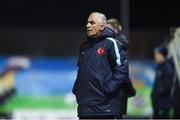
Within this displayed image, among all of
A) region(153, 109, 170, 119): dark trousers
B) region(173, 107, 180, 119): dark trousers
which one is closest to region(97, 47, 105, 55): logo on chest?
region(153, 109, 170, 119): dark trousers

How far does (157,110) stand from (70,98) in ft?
6.74

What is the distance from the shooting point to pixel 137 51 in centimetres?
1129

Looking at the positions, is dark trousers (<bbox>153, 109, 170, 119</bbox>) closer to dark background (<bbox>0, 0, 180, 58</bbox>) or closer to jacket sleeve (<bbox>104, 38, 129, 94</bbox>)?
dark background (<bbox>0, 0, 180, 58</bbox>)

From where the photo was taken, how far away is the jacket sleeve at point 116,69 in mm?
5855

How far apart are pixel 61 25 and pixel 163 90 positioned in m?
2.67

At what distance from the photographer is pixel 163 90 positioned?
9.45m

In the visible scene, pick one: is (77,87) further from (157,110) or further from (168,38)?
(168,38)

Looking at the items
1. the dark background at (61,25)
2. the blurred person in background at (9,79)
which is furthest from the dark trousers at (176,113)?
the blurred person in background at (9,79)

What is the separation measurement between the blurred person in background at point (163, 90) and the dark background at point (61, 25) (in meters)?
1.58

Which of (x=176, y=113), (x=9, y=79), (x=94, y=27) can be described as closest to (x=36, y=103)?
(x=9, y=79)

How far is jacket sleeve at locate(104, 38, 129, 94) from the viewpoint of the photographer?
586cm

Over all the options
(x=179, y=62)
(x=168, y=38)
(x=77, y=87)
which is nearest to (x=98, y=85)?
(x=77, y=87)

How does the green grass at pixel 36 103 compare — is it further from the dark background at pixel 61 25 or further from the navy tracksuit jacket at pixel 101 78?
the navy tracksuit jacket at pixel 101 78

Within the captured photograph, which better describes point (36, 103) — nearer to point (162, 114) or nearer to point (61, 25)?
point (61, 25)
